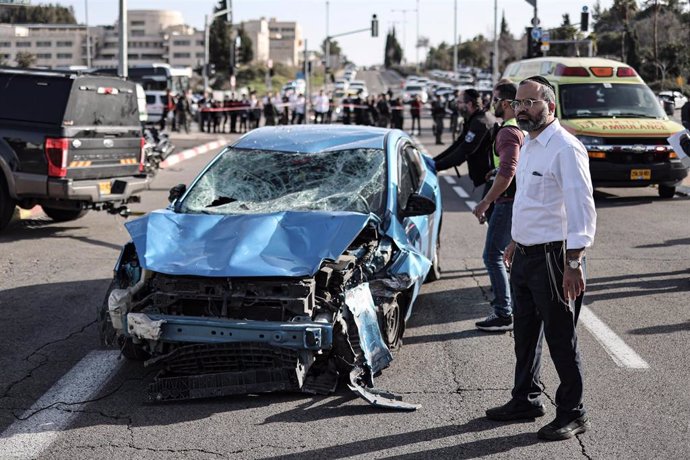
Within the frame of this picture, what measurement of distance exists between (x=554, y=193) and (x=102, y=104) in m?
8.49

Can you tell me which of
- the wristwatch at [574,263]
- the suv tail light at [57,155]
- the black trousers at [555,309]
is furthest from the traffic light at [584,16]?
the wristwatch at [574,263]

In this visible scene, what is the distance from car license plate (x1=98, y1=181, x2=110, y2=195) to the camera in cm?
1172

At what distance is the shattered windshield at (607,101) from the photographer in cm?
1581

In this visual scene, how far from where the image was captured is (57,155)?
1117 cm

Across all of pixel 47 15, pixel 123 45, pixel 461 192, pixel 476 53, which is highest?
pixel 47 15

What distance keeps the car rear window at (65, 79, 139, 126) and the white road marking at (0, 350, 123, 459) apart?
18.8 ft

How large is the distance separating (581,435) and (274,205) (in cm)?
285

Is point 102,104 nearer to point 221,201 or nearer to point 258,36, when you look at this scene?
point 221,201

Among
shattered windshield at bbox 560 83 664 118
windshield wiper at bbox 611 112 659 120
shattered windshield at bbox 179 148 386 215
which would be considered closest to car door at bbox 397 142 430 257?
shattered windshield at bbox 179 148 386 215

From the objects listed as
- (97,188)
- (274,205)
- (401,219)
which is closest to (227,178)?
(274,205)

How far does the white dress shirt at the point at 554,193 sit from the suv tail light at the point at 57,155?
7.65 m

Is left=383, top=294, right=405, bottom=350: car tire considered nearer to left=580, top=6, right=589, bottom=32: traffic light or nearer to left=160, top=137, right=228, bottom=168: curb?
left=160, top=137, right=228, bottom=168: curb

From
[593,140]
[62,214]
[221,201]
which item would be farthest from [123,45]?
[221,201]

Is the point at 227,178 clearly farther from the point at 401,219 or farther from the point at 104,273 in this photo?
the point at 104,273
